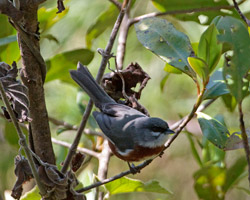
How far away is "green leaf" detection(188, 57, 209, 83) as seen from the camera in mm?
1730

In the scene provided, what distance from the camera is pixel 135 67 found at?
6.98 ft

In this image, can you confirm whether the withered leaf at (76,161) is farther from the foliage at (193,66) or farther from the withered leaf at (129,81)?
the withered leaf at (129,81)

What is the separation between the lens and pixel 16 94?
1.57 m

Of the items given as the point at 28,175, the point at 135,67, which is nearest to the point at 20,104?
the point at 28,175

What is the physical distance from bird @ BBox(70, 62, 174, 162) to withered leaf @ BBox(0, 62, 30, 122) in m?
0.97

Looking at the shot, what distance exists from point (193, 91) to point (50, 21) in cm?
175

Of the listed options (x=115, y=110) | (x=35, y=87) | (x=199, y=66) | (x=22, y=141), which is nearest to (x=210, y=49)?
(x=199, y=66)

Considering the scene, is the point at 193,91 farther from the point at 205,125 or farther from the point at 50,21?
the point at 205,125

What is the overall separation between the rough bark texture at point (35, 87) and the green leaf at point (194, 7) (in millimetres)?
1269

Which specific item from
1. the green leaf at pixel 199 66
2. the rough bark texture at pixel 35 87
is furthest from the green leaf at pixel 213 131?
the rough bark texture at pixel 35 87

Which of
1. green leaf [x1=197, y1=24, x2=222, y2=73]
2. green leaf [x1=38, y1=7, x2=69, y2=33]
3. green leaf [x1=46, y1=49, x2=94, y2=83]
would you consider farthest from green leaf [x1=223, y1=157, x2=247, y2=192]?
green leaf [x1=38, y1=7, x2=69, y2=33]

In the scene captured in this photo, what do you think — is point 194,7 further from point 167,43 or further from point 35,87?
point 35,87

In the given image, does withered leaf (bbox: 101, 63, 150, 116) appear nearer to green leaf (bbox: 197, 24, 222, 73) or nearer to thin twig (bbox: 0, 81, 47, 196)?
green leaf (bbox: 197, 24, 222, 73)

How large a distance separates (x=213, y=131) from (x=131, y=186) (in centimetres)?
59
